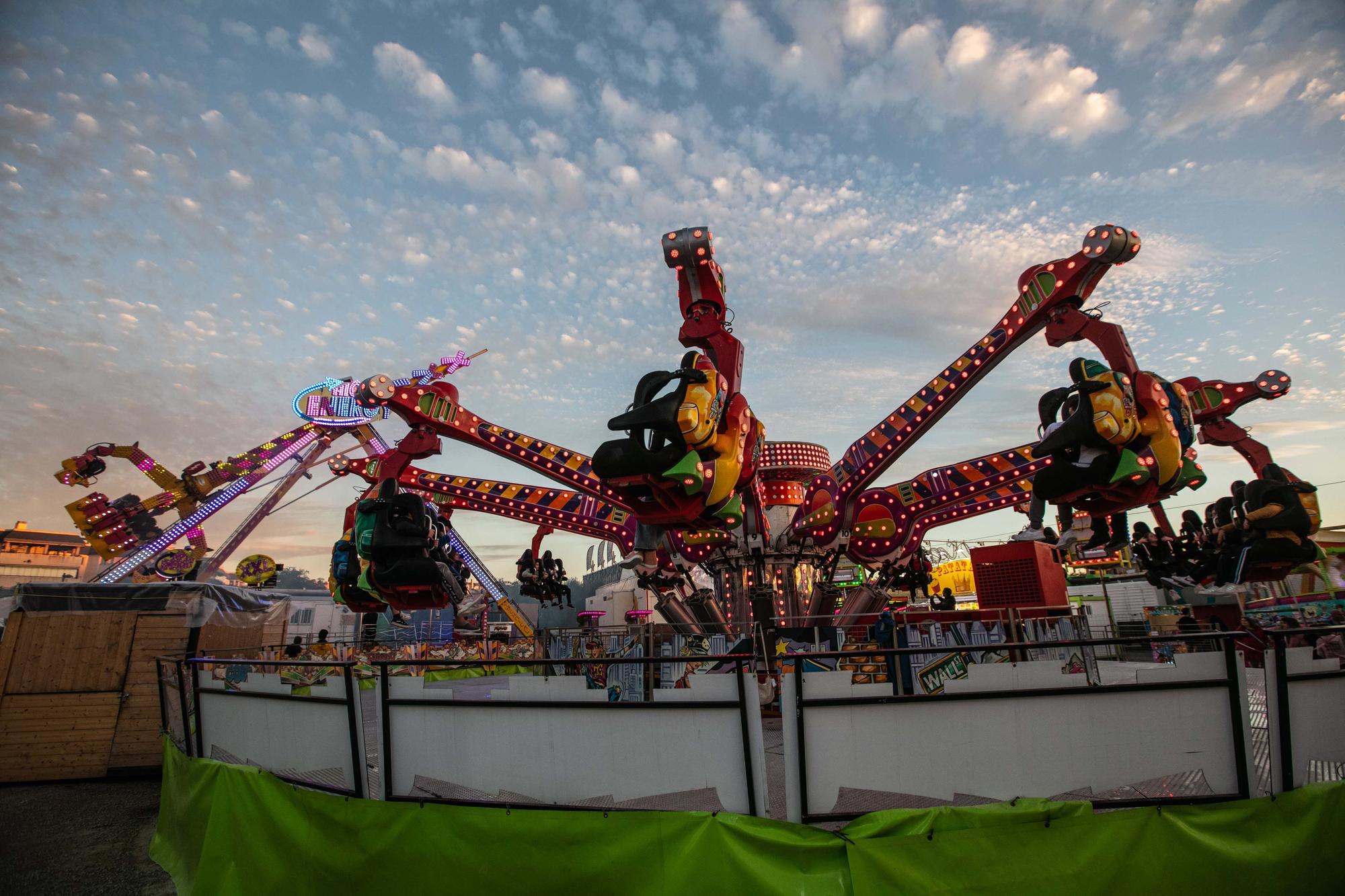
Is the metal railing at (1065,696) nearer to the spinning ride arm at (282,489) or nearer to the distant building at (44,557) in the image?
the spinning ride arm at (282,489)

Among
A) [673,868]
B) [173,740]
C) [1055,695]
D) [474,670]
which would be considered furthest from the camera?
[474,670]

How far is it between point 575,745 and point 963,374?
8.22 m

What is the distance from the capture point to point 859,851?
3.13 meters

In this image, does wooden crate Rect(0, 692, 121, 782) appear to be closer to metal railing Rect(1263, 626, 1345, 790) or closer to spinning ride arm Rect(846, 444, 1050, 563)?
spinning ride arm Rect(846, 444, 1050, 563)

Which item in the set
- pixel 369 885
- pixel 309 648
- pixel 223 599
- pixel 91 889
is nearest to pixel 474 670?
pixel 309 648

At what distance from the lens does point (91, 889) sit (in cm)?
498

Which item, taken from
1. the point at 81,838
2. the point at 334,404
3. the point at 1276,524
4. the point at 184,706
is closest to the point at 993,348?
the point at 1276,524

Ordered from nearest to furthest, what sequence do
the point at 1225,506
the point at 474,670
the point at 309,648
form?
the point at 1225,506 → the point at 309,648 → the point at 474,670

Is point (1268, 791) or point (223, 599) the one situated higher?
point (223, 599)

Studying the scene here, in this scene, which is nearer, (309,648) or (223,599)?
(223,599)

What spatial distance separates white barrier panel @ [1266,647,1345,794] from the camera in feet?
11.9

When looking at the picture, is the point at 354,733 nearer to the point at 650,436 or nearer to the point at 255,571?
the point at 650,436

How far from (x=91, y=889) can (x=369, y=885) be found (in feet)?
10.4

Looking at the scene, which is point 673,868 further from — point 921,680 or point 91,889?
point 91,889
